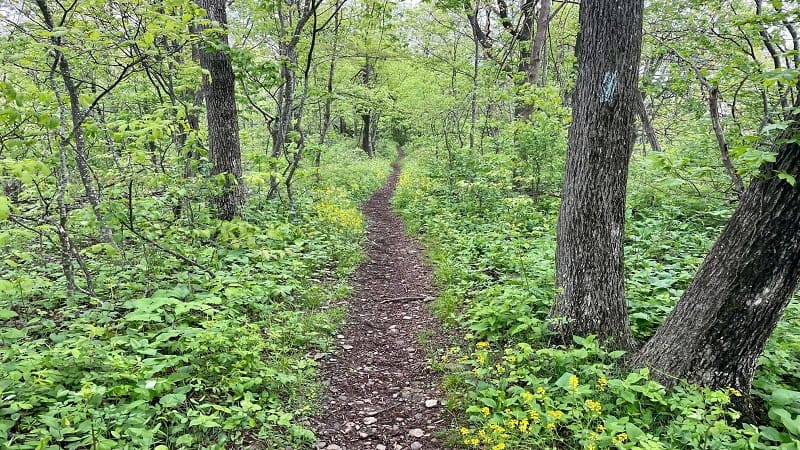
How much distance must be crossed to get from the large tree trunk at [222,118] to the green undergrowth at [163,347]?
761 mm

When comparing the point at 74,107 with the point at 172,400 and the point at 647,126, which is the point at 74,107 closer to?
the point at 172,400

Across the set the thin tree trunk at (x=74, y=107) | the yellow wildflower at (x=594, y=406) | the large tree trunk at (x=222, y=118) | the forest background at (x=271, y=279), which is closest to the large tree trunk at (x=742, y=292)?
the forest background at (x=271, y=279)

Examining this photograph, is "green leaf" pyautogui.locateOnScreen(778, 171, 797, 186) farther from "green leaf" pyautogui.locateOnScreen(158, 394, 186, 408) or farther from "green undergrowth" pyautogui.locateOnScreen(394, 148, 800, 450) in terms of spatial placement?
"green leaf" pyautogui.locateOnScreen(158, 394, 186, 408)

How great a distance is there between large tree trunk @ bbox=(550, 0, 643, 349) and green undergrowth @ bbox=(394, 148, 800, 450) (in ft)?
1.10

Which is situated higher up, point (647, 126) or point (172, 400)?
point (647, 126)

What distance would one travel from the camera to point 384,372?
4.66 meters

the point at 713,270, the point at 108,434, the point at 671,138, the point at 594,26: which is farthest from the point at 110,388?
the point at 671,138

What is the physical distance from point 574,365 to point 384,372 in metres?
2.03

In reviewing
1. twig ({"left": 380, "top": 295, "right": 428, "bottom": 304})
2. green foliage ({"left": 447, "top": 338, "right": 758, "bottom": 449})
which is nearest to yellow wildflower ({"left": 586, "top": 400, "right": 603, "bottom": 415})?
green foliage ({"left": 447, "top": 338, "right": 758, "bottom": 449})

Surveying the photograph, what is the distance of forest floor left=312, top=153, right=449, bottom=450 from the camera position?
3.67 meters

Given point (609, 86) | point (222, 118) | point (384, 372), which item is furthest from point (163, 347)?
point (609, 86)

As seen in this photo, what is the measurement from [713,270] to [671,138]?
17408mm

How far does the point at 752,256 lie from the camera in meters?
2.94

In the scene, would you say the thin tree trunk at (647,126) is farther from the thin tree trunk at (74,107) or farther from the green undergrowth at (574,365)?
the thin tree trunk at (74,107)
